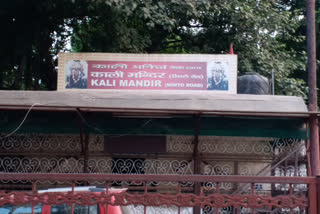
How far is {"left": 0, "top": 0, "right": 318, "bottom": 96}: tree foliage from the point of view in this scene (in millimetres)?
10312

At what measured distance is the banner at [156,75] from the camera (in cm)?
732

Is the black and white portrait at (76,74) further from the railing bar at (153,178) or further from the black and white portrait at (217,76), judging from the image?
the railing bar at (153,178)

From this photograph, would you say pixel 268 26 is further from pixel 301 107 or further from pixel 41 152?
pixel 41 152

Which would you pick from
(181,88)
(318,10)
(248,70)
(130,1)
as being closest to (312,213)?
(181,88)

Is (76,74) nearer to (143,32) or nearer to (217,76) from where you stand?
(217,76)

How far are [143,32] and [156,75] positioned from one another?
4930mm

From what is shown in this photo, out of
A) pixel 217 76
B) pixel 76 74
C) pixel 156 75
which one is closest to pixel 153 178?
pixel 156 75

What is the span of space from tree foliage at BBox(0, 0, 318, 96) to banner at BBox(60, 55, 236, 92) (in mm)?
2454

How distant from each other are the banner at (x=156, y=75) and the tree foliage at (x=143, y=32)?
2.45 meters

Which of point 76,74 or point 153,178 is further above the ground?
point 76,74

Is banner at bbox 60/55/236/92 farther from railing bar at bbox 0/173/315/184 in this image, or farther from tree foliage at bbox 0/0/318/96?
railing bar at bbox 0/173/315/184

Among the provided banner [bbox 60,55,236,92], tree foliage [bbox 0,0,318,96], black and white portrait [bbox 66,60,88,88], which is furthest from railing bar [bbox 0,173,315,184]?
tree foliage [bbox 0,0,318,96]

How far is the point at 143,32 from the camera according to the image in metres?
12.0

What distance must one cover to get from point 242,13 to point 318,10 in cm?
449
